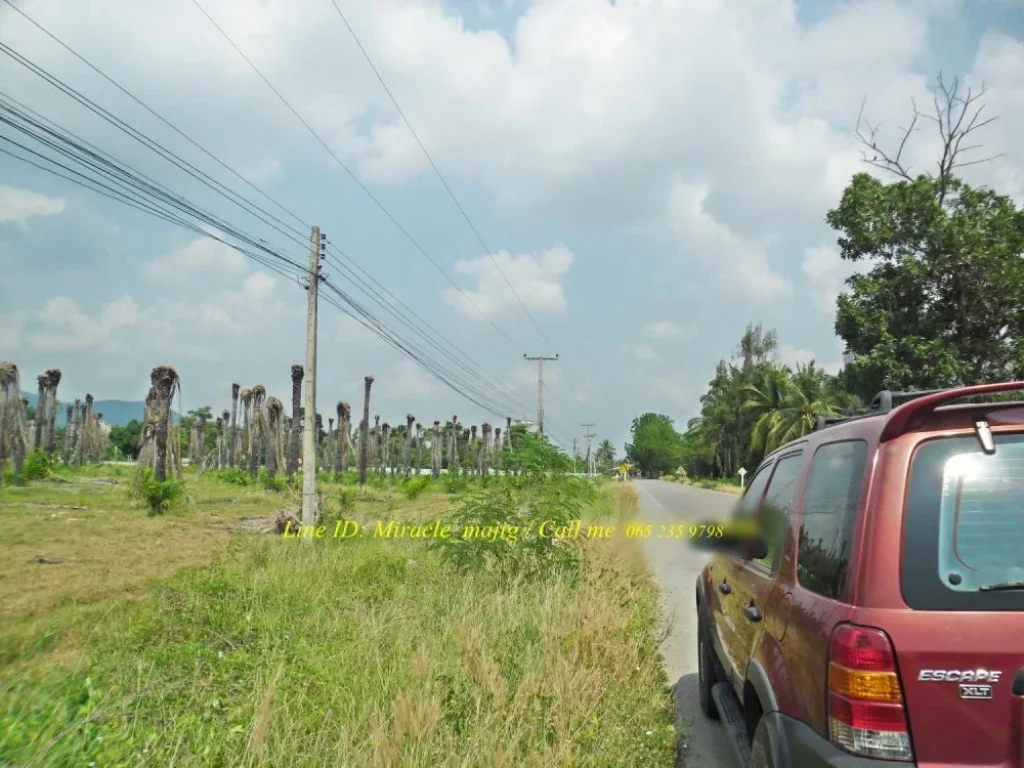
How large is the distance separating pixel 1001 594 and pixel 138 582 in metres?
9.84

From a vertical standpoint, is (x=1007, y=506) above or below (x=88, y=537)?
above

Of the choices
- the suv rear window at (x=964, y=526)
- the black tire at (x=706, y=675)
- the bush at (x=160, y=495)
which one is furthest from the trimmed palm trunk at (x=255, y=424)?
the suv rear window at (x=964, y=526)

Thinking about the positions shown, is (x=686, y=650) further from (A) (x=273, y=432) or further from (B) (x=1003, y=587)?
(A) (x=273, y=432)

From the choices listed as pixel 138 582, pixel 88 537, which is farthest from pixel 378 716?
pixel 88 537

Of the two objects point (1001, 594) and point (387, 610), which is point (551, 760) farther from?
point (387, 610)

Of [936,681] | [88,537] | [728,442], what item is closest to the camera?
[936,681]

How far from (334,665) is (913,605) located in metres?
3.96

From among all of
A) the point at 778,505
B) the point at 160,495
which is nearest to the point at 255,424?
the point at 160,495

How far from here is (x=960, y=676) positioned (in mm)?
2154

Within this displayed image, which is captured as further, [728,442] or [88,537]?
[728,442]

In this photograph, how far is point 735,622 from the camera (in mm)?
3891

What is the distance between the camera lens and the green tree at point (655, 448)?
458ft

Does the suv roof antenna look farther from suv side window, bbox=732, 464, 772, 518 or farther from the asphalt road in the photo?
the asphalt road

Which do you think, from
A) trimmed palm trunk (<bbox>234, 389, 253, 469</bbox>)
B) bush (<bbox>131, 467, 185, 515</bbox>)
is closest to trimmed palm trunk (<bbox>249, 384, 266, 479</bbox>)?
trimmed palm trunk (<bbox>234, 389, 253, 469</bbox>)
